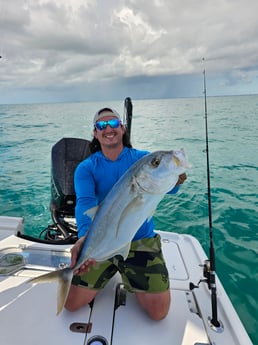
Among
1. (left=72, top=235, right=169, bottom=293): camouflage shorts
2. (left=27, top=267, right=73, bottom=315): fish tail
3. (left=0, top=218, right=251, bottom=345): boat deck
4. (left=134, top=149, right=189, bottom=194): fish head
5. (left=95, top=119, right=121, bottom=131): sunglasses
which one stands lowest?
(left=0, top=218, right=251, bottom=345): boat deck

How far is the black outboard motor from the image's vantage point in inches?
140

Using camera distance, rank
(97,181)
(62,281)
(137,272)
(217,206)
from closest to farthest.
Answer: (62,281) → (137,272) → (97,181) → (217,206)

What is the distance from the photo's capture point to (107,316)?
2.03m

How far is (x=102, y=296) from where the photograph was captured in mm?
2260

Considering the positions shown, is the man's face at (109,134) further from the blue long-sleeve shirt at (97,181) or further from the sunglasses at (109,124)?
the blue long-sleeve shirt at (97,181)

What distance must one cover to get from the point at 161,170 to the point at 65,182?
2.36 m

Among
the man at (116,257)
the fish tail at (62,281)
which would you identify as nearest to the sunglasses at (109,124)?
the man at (116,257)

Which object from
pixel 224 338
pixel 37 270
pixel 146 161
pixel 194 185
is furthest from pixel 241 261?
pixel 194 185

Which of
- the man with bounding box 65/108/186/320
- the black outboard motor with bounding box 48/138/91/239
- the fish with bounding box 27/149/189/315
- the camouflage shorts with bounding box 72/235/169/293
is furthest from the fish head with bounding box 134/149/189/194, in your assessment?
the black outboard motor with bounding box 48/138/91/239

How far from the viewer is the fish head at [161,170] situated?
1.47 meters

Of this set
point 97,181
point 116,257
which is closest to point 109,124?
point 97,181

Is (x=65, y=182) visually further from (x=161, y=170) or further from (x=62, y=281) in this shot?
(x=161, y=170)

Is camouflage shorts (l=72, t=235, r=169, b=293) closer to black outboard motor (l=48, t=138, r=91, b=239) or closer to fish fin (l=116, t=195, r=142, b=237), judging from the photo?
fish fin (l=116, t=195, r=142, b=237)

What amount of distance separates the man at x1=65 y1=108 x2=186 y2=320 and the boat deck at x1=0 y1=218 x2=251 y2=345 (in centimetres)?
12
